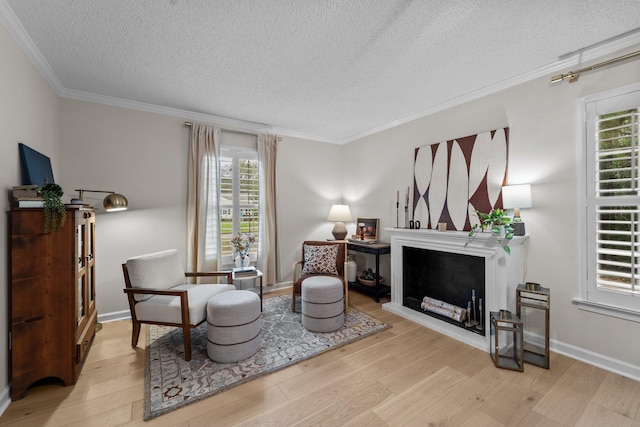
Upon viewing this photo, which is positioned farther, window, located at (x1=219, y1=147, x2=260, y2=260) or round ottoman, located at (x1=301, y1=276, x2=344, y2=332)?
window, located at (x1=219, y1=147, x2=260, y2=260)

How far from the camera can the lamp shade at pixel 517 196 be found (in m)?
2.51

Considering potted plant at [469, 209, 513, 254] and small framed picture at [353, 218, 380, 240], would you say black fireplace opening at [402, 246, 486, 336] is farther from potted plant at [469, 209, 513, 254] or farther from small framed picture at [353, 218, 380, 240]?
small framed picture at [353, 218, 380, 240]

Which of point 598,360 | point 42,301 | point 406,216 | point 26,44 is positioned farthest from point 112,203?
point 598,360

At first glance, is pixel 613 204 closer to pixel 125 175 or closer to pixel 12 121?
pixel 12 121

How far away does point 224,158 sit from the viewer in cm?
401

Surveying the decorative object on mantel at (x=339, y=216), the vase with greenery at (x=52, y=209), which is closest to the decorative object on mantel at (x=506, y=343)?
the decorative object on mantel at (x=339, y=216)

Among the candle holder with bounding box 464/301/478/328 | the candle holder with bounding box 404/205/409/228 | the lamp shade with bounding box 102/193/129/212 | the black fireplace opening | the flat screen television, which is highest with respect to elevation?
the flat screen television

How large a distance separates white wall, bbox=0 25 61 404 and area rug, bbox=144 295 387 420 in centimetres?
95

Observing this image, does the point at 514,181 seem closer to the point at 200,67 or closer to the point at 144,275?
the point at 200,67

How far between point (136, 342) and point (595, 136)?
464 centimetres

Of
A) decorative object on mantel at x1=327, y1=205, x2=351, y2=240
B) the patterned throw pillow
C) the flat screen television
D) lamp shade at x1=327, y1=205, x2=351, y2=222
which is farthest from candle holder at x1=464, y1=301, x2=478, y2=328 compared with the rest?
the flat screen television

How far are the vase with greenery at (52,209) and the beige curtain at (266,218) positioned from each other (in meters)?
2.48

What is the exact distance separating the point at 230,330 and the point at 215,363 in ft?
1.04

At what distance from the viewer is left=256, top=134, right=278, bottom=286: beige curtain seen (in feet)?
13.9
